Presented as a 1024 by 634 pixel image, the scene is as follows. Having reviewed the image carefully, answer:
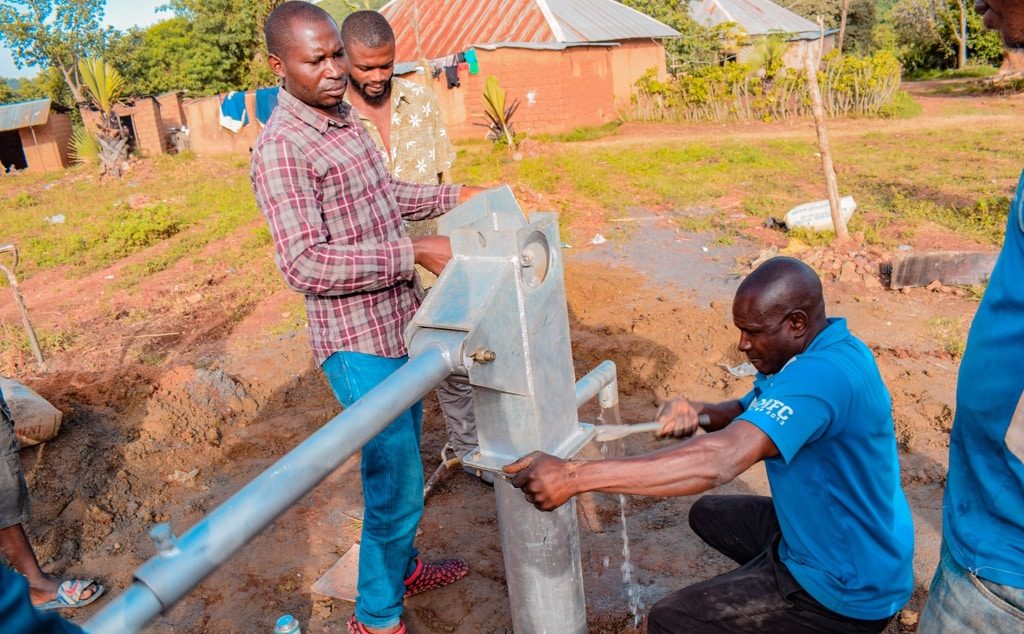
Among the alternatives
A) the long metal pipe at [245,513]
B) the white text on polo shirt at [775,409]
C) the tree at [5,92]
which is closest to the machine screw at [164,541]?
the long metal pipe at [245,513]

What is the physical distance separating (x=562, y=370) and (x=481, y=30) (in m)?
18.6

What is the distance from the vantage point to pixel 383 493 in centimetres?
228

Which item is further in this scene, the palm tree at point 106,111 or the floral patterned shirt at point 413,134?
the palm tree at point 106,111

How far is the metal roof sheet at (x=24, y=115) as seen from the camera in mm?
19094

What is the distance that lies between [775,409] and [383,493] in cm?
120

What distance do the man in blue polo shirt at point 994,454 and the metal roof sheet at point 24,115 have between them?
2235 centimetres

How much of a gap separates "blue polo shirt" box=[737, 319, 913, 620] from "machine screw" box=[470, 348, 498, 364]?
2.68 feet

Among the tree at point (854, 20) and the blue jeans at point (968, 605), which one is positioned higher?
the tree at point (854, 20)

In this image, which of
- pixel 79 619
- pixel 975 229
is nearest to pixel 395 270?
pixel 79 619

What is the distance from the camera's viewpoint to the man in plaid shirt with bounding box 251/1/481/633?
74.2 inches

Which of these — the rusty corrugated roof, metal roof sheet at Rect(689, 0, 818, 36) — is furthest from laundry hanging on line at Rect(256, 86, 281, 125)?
metal roof sheet at Rect(689, 0, 818, 36)

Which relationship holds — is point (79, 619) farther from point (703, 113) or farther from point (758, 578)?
point (703, 113)

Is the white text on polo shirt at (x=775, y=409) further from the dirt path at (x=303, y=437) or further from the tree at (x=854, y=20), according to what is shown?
the tree at (x=854, y=20)

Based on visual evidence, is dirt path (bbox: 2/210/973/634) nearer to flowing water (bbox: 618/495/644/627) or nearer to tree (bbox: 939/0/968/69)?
flowing water (bbox: 618/495/644/627)
